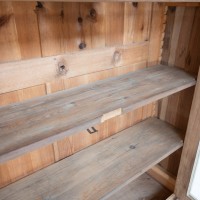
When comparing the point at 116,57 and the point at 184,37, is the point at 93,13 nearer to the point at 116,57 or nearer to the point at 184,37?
the point at 116,57

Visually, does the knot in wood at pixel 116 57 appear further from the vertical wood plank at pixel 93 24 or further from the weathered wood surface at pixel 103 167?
the weathered wood surface at pixel 103 167

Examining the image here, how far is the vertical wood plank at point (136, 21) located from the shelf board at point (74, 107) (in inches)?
7.7

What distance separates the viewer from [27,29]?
0.74 metres

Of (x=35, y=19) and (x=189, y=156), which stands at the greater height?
(x=35, y=19)

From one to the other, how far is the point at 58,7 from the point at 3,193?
2.60ft

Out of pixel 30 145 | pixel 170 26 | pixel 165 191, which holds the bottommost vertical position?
pixel 165 191

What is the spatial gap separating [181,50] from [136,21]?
0.31m

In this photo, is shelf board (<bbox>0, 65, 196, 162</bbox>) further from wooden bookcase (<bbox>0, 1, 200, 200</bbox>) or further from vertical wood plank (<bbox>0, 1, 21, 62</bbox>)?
vertical wood plank (<bbox>0, 1, 21, 62</bbox>)

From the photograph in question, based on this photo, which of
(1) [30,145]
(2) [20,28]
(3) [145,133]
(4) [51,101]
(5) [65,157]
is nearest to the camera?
(1) [30,145]

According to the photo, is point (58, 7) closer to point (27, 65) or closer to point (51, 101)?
point (27, 65)

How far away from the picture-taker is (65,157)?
42.6 inches

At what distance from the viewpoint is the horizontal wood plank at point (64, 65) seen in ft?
2.46

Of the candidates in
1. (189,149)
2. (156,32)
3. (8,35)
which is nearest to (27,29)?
(8,35)

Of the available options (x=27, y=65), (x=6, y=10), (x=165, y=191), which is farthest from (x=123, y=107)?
(x=165, y=191)
